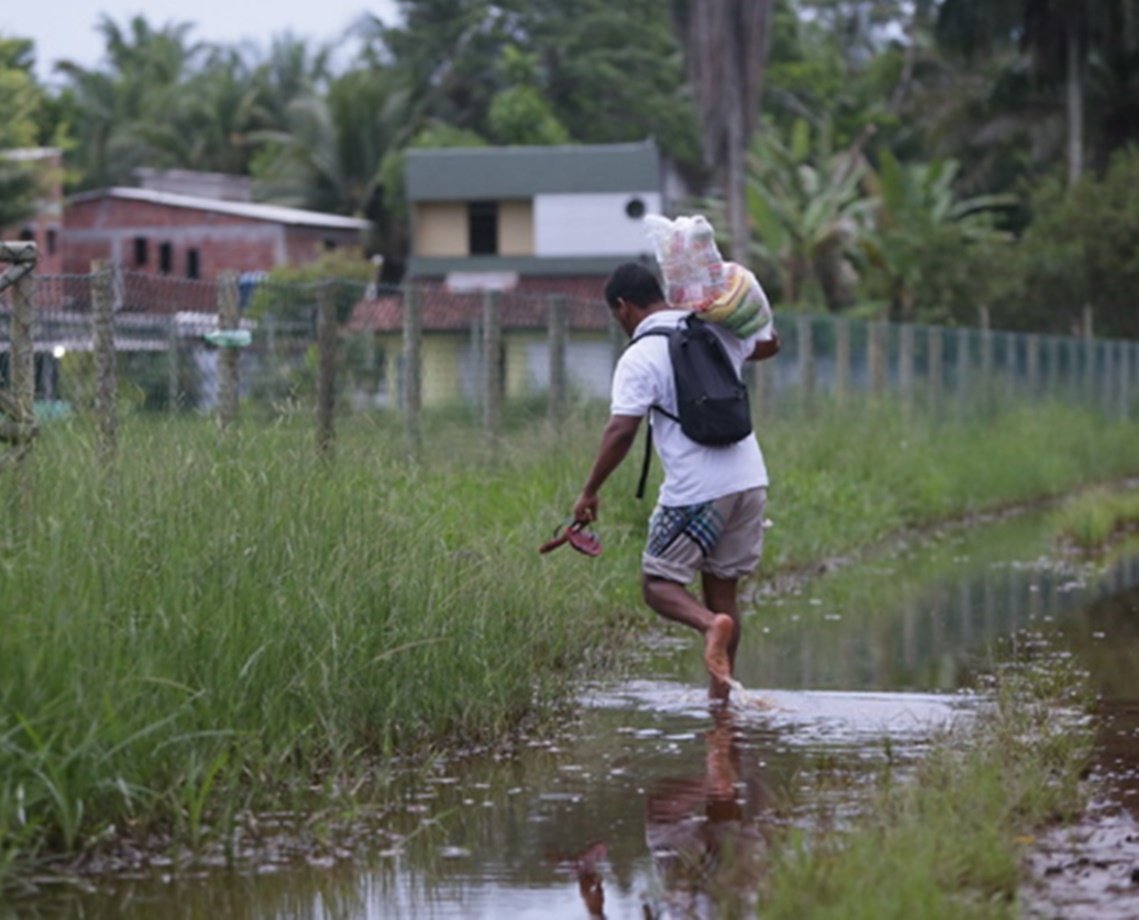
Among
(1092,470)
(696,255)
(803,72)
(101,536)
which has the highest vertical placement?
(803,72)

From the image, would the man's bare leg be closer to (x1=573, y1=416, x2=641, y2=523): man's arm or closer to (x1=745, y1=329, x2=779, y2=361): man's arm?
(x1=573, y1=416, x2=641, y2=523): man's arm

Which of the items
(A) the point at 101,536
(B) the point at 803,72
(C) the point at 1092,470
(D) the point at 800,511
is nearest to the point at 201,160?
(B) the point at 803,72

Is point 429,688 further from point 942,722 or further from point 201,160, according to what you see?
point 201,160

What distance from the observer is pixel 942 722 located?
9.05 meters

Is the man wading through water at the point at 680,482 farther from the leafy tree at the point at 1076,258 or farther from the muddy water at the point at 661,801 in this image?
the leafy tree at the point at 1076,258

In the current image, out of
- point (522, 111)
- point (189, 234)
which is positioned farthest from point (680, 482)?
point (522, 111)

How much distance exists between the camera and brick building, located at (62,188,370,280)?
59.0m

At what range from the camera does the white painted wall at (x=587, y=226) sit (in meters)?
58.6

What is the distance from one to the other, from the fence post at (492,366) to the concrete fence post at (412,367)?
0.65m

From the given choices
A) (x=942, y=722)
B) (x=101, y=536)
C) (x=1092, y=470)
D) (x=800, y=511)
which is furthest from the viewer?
(x=1092, y=470)

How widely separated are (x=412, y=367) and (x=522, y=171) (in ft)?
147

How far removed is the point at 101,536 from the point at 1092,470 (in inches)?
995

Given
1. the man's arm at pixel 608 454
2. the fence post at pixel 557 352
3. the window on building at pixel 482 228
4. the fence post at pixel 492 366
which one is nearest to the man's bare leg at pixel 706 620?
the man's arm at pixel 608 454

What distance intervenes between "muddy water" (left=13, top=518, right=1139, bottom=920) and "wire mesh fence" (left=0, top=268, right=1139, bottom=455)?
201 cm
